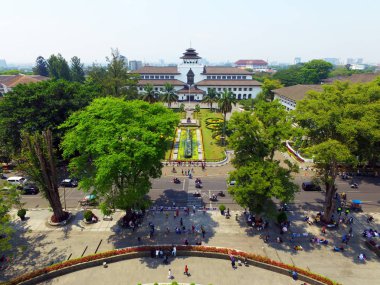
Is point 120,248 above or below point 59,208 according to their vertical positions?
below

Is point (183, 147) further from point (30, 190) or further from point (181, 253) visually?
point (181, 253)

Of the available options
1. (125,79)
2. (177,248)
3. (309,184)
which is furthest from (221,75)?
(177,248)

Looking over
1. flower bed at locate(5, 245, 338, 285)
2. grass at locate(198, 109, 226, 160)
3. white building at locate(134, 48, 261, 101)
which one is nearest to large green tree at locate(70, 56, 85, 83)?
white building at locate(134, 48, 261, 101)

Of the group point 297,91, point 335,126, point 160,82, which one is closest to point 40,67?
point 160,82

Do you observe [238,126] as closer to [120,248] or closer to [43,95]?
[120,248]

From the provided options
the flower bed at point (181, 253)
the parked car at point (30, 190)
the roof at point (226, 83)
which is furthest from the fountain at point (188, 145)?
the roof at point (226, 83)

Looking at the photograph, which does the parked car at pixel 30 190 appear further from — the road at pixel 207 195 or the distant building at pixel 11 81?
the distant building at pixel 11 81

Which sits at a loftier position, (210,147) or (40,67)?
(40,67)
